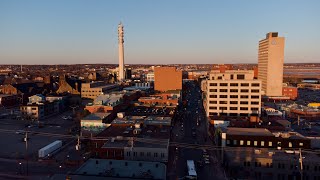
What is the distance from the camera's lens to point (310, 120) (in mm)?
56531

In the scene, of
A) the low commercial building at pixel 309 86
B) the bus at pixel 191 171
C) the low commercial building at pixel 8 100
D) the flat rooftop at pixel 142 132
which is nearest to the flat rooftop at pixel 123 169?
the bus at pixel 191 171

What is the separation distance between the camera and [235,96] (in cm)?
4803

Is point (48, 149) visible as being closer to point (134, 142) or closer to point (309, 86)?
point (134, 142)

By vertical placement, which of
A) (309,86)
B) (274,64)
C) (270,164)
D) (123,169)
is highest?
(274,64)

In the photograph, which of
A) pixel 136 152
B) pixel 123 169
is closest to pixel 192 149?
pixel 136 152

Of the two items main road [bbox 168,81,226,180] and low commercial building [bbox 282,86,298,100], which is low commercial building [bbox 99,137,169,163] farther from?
low commercial building [bbox 282,86,298,100]

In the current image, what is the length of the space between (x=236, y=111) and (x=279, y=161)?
2187cm

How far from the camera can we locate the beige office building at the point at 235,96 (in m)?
47.6

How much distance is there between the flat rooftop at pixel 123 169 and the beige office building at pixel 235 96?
90.3 feet

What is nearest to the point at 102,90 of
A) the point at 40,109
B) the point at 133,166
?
the point at 40,109

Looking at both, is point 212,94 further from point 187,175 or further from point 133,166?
point 133,166

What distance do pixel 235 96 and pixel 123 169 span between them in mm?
30490

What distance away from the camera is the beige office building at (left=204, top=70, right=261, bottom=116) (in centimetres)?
4762

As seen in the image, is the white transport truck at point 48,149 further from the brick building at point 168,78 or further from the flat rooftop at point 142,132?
the brick building at point 168,78
